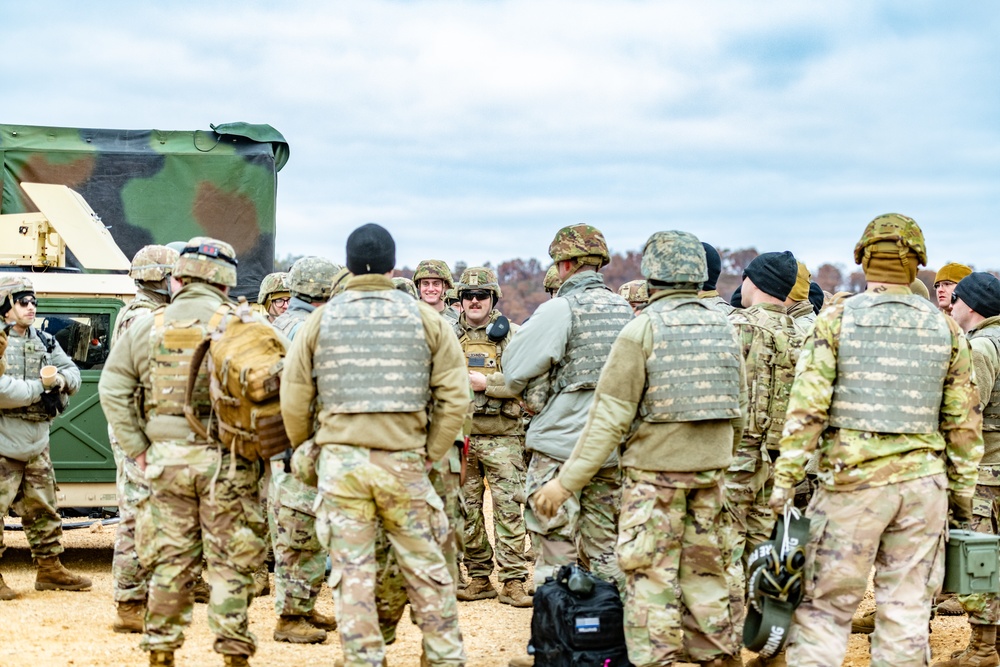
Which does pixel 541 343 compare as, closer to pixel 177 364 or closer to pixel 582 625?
pixel 582 625

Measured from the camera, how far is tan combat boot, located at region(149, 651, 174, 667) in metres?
5.91

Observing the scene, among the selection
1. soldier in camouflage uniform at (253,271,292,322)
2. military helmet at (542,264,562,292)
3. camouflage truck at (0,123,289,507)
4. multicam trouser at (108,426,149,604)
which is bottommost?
multicam trouser at (108,426,149,604)

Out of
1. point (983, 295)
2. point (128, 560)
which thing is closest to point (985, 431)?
point (983, 295)

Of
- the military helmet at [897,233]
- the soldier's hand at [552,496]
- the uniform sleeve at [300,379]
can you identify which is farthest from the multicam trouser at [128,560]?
the military helmet at [897,233]

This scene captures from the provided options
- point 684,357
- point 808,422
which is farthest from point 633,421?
point 808,422

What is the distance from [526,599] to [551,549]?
183 cm

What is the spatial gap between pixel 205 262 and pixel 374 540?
182cm

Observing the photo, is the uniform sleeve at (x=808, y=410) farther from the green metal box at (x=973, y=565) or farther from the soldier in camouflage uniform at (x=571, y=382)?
the soldier in camouflage uniform at (x=571, y=382)

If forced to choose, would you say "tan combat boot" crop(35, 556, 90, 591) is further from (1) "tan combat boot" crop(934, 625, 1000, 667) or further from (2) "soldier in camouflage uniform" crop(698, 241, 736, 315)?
(1) "tan combat boot" crop(934, 625, 1000, 667)

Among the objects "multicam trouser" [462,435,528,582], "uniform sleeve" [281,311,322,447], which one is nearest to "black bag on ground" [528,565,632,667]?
"uniform sleeve" [281,311,322,447]

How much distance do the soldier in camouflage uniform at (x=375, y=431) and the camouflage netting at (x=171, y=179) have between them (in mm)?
6178

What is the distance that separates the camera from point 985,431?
7035 mm

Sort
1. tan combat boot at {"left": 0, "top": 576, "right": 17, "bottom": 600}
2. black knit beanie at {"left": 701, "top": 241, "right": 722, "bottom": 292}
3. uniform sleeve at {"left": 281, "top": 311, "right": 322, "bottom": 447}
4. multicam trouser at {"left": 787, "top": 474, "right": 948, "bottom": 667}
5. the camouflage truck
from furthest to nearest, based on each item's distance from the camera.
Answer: the camouflage truck < tan combat boot at {"left": 0, "top": 576, "right": 17, "bottom": 600} < black knit beanie at {"left": 701, "top": 241, "right": 722, "bottom": 292} < uniform sleeve at {"left": 281, "top": 311, "right": 322, "bottom": 447} < multicam trouser at {"left": 787, "top": 474, "right": 948, "bottom": 667}

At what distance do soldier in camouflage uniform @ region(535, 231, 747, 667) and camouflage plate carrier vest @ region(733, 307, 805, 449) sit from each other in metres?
1.33
